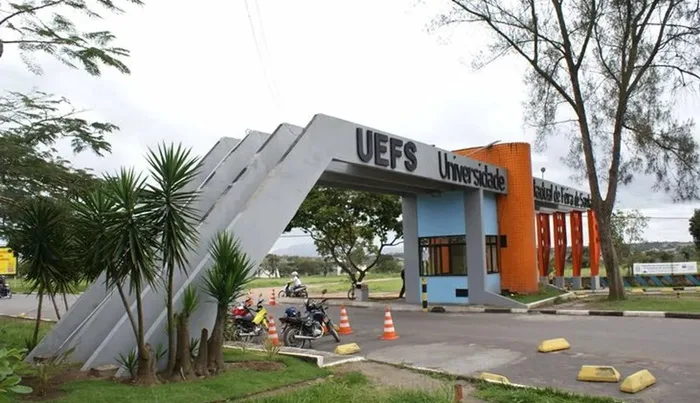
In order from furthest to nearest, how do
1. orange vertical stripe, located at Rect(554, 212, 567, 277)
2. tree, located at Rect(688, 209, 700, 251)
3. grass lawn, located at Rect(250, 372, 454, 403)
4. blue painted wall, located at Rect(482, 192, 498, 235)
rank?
tree, located at Rect(688, 209, 700, 251) < orange vertical stripe, located at Rect(554, 212, 567, 277) < blue painted wall, located at Rect(482, 192, 498, 235) < grass lawn, located at Rect(250, 372, 454, 403)

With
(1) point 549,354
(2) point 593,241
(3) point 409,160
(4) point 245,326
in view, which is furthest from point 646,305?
(4) point 245,326

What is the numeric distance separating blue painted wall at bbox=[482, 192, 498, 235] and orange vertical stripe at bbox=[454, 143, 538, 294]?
0.19 m

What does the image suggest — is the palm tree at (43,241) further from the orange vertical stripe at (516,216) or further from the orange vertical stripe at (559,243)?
the orange vertical stripe at (559,243)

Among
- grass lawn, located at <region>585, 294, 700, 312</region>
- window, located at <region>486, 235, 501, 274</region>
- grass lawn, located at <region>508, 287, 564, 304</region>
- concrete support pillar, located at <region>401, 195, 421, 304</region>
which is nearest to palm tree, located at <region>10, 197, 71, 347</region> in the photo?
concrete support pillar, located at <region>401, 195, 421, 304</region>

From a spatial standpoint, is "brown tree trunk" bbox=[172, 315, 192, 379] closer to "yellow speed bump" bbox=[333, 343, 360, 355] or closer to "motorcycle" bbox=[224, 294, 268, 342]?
"yellow speed bump" bbox=[333, 343, 360, 355]

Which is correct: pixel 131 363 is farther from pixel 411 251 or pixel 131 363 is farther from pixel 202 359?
pixel 411 251

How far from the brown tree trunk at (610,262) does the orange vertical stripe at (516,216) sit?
2346mm

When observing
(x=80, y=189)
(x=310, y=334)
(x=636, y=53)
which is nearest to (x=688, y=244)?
(x=636, y=53)

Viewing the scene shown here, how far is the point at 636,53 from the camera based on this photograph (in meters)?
20.2

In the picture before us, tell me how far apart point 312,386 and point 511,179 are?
52.3 feet

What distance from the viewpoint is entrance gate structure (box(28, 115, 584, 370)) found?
30.2 feet

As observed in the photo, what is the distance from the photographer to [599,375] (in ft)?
26.1

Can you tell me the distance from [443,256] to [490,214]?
2.34 m

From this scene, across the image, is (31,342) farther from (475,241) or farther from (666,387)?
(475,241)
